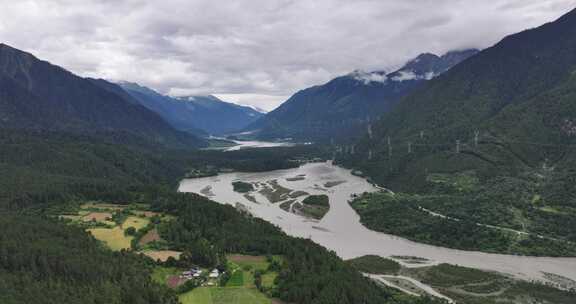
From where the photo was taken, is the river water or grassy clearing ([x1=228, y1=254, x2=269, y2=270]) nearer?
grassy clearing ([x1=228, y1=254, x2=269, y2=270])

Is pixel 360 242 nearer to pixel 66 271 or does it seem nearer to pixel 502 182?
pixel 502 182

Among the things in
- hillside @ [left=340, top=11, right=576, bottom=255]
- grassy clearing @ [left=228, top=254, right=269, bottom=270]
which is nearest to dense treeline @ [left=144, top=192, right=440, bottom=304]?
grassy clearing @ [left=228, top=254, right=269, bottom=270]

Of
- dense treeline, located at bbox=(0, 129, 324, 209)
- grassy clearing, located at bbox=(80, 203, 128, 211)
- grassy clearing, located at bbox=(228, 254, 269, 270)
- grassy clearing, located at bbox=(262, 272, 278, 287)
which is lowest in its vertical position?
grassy clearing, located at bbox=(262, 272, 278, 287)

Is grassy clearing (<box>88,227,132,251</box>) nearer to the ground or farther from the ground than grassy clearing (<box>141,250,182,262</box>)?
farther from the ground

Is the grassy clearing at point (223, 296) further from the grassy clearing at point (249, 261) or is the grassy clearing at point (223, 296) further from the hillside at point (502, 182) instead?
the hillside at point (502, 182)

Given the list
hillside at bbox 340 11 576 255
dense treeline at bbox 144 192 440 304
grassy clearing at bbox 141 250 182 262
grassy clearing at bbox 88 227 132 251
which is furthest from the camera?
hillside at bbox 340 11 576 255

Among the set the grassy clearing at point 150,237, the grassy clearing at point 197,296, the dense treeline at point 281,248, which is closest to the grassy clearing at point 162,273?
the grassy clearing at point 197,296

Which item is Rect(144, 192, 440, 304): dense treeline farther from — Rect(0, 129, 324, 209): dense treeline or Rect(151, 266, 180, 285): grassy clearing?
Rect(0, 129, 324, 209): dense treeline
